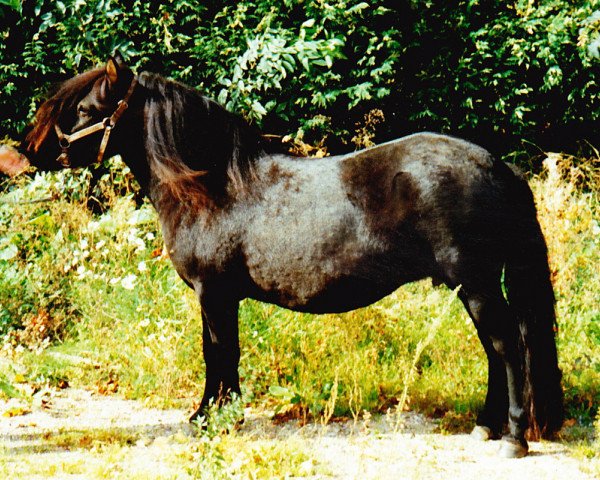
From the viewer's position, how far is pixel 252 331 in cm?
529

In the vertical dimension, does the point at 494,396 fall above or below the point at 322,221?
below

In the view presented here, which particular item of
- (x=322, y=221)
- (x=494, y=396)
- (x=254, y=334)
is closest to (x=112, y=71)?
(x=322, y=221)

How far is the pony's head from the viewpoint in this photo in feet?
14.0

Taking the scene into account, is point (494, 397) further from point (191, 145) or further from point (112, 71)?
point (112, 71)

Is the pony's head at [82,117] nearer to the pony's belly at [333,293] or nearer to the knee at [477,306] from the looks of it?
the pony's belly at [333,293]

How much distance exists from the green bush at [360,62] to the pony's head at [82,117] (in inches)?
89.7

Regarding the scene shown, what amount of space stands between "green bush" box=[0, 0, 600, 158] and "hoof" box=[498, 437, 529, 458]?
12.7 ft

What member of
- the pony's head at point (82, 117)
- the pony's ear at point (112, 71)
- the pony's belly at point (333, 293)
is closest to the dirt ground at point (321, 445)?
the pony's belly at point (333, 293)

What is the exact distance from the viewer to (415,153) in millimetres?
3908

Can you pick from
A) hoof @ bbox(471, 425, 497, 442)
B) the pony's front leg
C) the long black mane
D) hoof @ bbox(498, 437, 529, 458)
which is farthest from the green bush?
hoof @ bbox(498, 437, 529, 458)

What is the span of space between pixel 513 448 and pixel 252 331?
2.10 meters

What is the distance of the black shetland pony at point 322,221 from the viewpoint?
12.6 feet

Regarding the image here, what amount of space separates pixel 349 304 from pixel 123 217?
312 centimetres

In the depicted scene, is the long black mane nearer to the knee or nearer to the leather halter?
the leather halter
